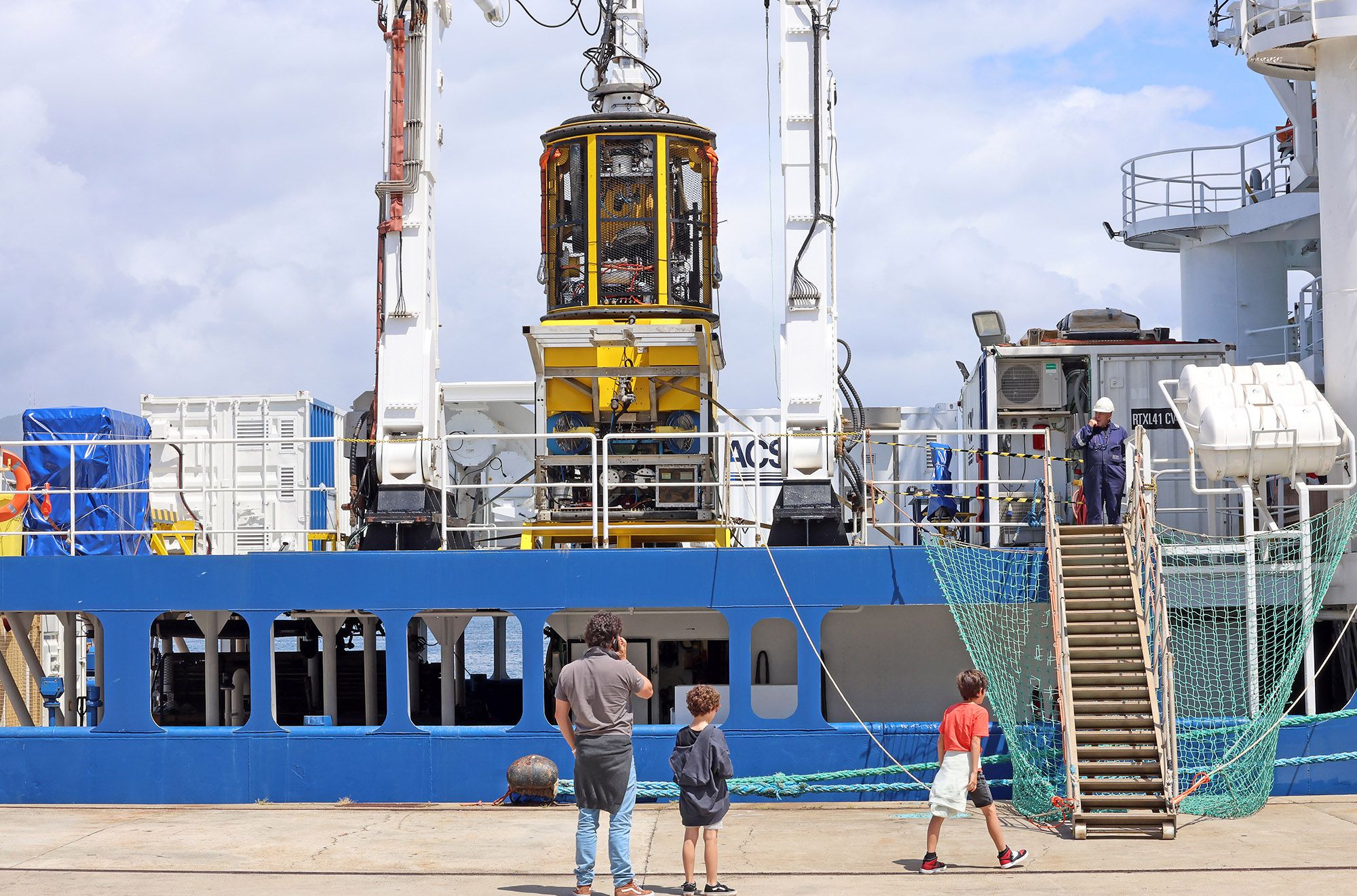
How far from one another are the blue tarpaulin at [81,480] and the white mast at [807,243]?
21.6 feet

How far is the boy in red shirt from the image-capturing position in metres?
9.62

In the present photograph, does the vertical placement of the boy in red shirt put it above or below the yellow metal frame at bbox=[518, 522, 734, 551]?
below

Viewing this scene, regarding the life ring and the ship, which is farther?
the life ring

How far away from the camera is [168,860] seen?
34.0 feet

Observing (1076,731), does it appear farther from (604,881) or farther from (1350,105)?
(1350,105)

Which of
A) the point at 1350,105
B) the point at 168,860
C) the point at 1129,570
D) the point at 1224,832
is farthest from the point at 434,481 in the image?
the point at 1350,105

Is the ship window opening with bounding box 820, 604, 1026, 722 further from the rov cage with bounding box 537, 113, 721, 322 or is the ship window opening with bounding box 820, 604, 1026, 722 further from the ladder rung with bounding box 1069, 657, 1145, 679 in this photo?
the rov cage with bounding box 537, 113, 721, 322

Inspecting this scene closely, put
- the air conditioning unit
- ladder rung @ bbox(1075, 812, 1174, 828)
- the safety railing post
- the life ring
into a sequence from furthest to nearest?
the air conditioning unit → the life ring → the safety railing post → ladder rung @ bbox(1075, 812, 1174, 828)

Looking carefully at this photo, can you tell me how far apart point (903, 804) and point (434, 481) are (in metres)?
5.44

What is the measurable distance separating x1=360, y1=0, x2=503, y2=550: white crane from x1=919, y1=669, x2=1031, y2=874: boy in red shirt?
6065 mm

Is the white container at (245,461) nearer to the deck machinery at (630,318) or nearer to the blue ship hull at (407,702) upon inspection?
the deck machinery at (630,318)

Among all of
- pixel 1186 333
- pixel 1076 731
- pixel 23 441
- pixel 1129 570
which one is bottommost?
pixel 1076 731

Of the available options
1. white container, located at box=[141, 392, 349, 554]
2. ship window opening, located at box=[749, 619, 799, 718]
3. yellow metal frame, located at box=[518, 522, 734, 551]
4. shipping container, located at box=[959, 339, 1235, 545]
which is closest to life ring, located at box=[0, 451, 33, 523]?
yellow metal frame, located at box=[518, 522, 734, 551]

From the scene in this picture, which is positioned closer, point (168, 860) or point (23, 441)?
point (168, 860)
